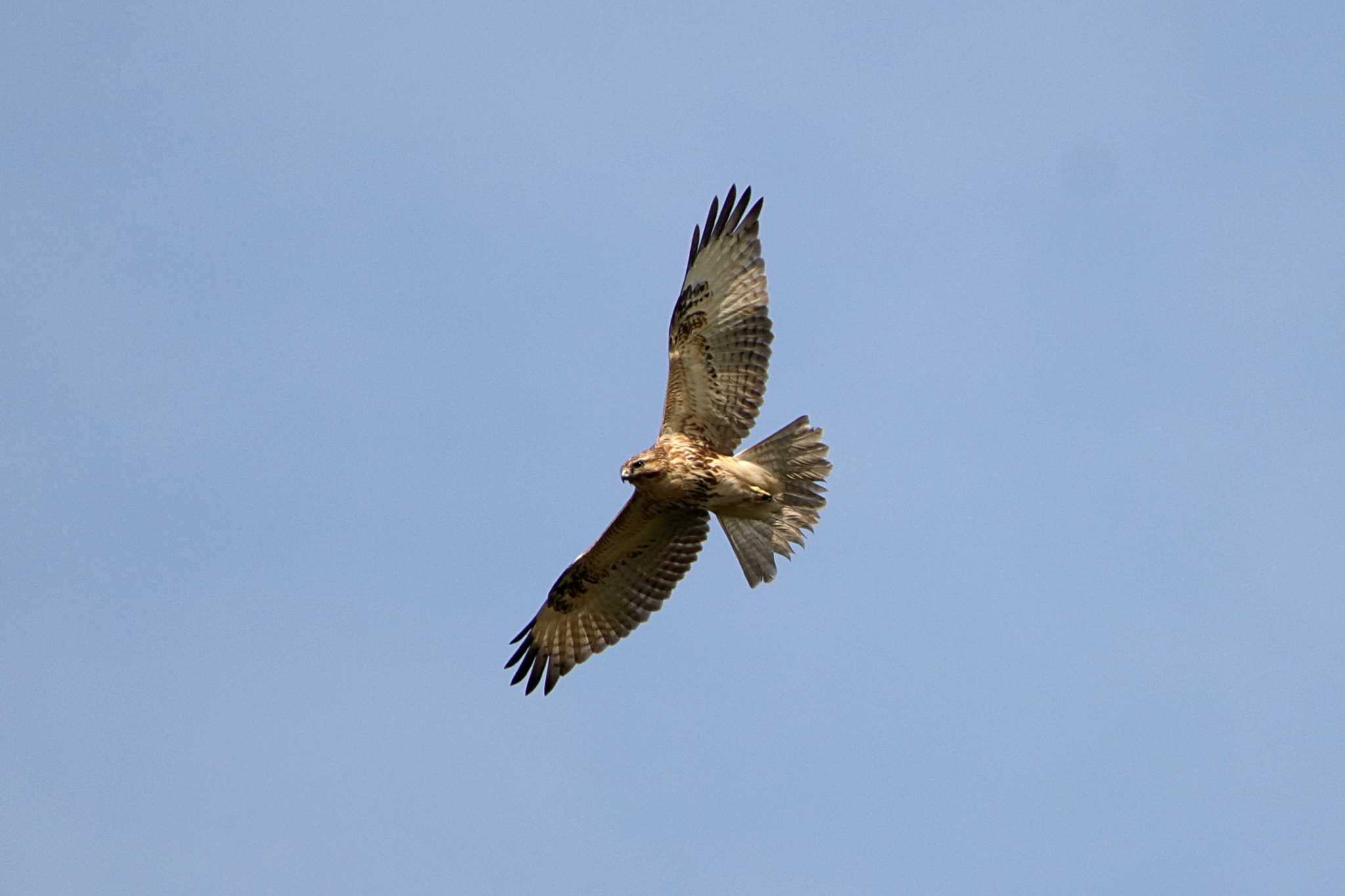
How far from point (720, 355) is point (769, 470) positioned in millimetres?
909

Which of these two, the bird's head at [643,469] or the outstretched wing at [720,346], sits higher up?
the outstretched wing at [720,346]

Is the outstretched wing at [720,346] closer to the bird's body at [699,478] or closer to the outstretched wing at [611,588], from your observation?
the bird's body at [699,478]

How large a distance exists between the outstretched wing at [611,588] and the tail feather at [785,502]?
0.52m

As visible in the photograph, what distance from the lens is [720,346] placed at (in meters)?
15.5

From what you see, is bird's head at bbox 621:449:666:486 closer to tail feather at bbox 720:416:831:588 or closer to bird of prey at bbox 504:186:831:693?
bird of prey at bbox 504:186:831:693

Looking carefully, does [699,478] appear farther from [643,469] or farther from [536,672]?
[536,672]

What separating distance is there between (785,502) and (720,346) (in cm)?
124

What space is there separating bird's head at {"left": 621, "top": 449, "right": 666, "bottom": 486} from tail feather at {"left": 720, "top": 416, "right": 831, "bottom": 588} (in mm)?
666

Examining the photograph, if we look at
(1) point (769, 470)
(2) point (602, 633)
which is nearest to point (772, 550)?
(1) point (769, 470)

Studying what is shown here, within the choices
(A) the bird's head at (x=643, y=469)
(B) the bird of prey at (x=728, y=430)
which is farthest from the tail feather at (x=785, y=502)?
(A) the bird's head at (x=643, y=469)

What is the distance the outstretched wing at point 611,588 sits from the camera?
53.1 feet

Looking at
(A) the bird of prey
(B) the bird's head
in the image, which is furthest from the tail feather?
(B) the bird's head

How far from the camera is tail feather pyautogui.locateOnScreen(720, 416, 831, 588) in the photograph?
607 inches

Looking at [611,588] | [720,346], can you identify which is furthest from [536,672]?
[720,346]
